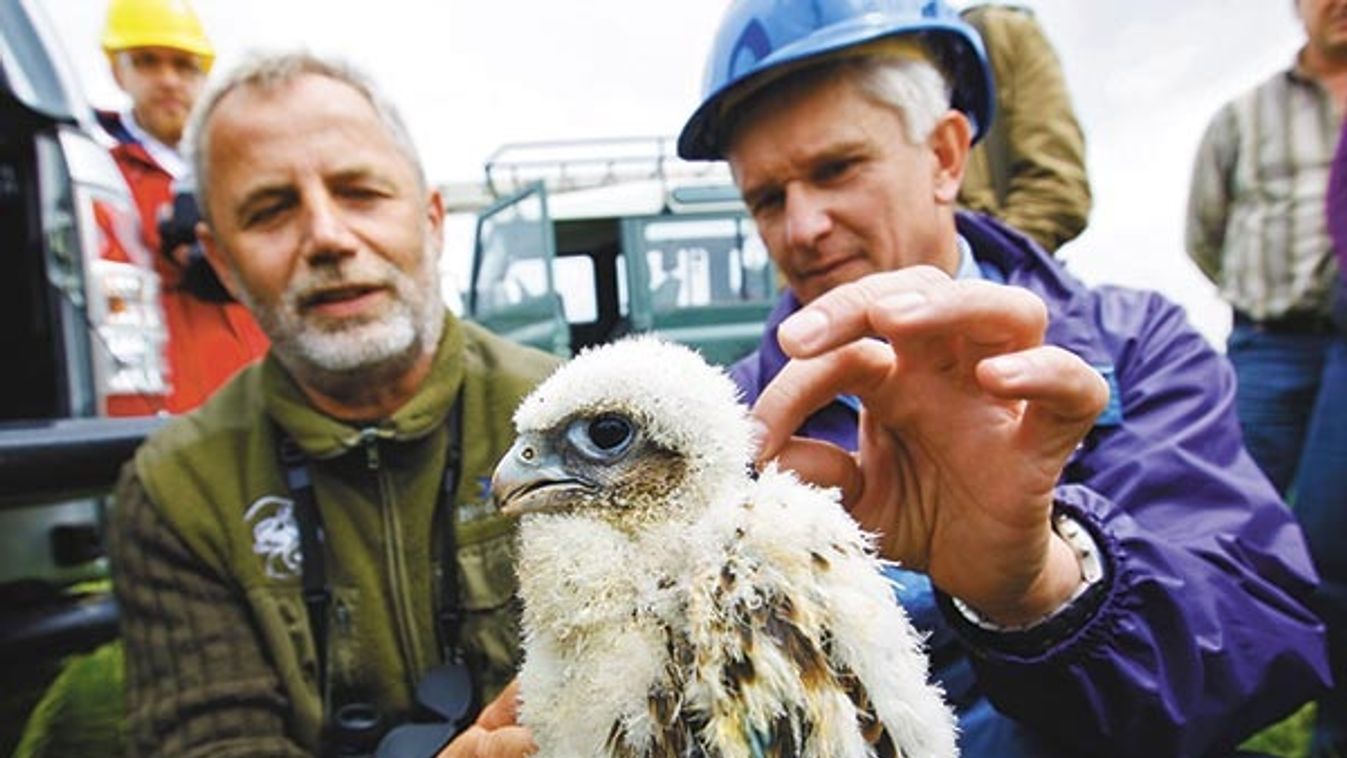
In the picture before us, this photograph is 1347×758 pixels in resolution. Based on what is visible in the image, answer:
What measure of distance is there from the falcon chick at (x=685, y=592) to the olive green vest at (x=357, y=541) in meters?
0.99

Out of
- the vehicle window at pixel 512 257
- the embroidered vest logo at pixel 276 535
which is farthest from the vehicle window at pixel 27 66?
the vehicle window at pixel 512 257

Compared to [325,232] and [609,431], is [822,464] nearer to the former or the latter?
[609,431]

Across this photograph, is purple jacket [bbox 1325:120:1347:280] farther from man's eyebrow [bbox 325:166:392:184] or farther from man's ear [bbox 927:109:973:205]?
man's eyebrow [bbox 325:166:392:184]

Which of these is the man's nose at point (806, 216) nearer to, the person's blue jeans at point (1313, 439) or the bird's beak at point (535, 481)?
the bird's beak at point (535, 481)

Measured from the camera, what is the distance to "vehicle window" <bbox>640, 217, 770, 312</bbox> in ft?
30.6

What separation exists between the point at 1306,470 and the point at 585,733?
2499 mm

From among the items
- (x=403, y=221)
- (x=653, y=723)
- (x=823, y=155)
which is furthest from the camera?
(x=403, y=221)

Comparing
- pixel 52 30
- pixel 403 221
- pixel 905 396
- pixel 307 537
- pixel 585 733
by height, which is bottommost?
pixel 307 537

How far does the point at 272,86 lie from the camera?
2160 mm

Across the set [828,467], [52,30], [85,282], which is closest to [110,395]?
[85,282]

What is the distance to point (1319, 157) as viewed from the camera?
2.92m

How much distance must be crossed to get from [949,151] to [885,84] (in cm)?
25

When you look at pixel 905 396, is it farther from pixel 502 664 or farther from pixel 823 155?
pixel 502 664

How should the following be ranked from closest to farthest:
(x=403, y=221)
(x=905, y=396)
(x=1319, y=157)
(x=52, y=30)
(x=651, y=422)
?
(x=651, y=422), (x=905, y=396), (x=403, y=221), (x=1319, y=157), (x=52, y=30)
